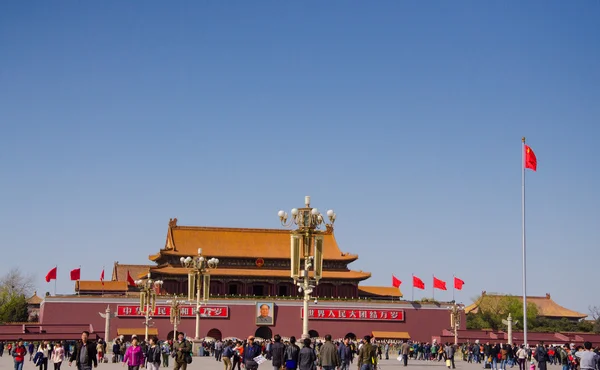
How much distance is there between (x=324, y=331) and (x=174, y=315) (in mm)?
15145

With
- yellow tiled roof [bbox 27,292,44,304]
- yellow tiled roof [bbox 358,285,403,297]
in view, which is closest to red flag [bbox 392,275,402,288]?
yellow tiled roof [bbox 358,285,403,297]

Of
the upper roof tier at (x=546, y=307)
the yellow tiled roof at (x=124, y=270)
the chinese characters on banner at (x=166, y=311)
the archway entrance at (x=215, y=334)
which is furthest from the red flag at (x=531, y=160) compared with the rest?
the upper roof tier at (x=546, y=307)

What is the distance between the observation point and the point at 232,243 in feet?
228

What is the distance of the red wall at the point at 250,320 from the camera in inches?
2457

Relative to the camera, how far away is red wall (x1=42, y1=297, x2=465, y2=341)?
205 ft

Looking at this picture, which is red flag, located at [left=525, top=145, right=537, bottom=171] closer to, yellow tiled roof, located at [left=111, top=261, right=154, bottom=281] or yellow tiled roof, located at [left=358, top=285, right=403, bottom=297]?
yellow tiled roof, located at [left=358, top=285, right=403, bottom=297]

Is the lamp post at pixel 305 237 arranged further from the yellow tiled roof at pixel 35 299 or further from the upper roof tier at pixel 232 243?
the yellow tiled roof at pixel 35 299

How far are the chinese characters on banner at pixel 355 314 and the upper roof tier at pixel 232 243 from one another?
5.45 meters

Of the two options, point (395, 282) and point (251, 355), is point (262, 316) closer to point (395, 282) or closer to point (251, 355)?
point (395, 282)

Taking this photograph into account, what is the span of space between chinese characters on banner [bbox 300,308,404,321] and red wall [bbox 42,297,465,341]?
29cm

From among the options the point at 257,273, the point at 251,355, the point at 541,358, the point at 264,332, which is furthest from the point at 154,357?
the point at 257,273

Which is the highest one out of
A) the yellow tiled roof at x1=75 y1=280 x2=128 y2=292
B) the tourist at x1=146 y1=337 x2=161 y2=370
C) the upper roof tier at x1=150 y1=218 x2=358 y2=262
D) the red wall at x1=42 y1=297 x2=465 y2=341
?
the upper roof tier at x1=150 y1=218 x2=358 y2=262

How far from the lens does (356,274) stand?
224ft

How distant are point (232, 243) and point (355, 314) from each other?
11637 mm
